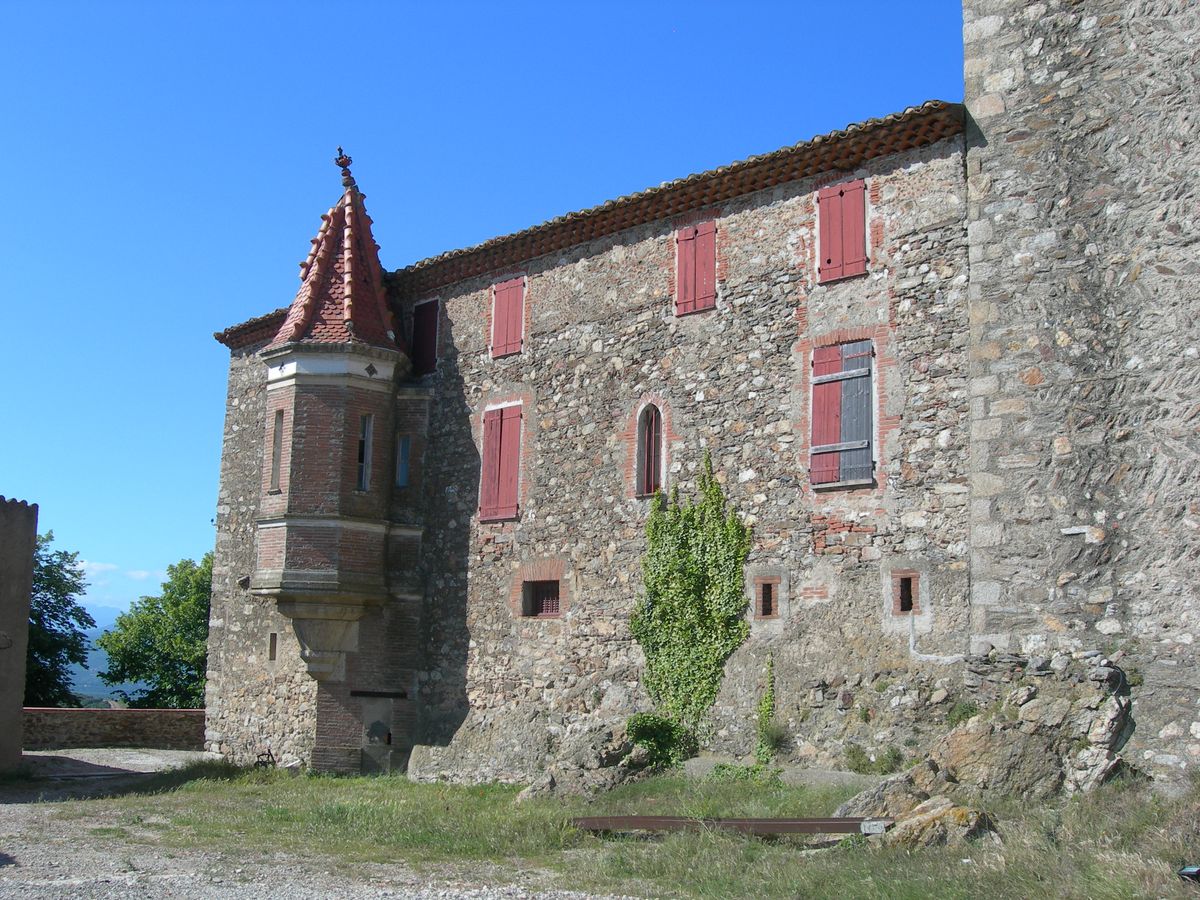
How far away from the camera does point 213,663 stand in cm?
2386

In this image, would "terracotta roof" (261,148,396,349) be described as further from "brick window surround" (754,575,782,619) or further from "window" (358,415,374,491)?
"brick window surround" (754,575,782,619)

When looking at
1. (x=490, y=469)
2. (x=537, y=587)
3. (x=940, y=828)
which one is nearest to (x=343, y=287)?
(x=490, y=469)

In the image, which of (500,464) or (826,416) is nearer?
(826,416)

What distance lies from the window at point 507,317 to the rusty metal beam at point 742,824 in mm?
8787

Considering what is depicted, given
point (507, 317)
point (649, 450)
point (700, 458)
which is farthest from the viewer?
point (507, 317)

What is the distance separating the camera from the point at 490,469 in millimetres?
20125

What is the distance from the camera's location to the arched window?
17844 mm

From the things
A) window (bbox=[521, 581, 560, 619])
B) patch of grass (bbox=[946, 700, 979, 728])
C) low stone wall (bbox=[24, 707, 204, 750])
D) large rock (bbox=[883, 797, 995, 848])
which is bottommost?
low stone wall (bbox=[24, 707, 204, 750])

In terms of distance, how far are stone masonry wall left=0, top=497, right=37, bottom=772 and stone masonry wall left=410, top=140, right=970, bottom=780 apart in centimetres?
651

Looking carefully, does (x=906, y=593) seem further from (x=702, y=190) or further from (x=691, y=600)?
(x=702, y=190)

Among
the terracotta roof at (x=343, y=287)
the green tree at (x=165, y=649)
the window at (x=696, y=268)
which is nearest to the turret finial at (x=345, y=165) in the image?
the terracotta roof at (x=343, y=287)

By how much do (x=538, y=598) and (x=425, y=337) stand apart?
529 cm

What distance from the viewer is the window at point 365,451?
805 inches

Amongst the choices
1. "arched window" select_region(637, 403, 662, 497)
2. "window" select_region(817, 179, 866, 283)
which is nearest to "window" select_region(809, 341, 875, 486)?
"window" select_region(817, 179, 866, 283)
